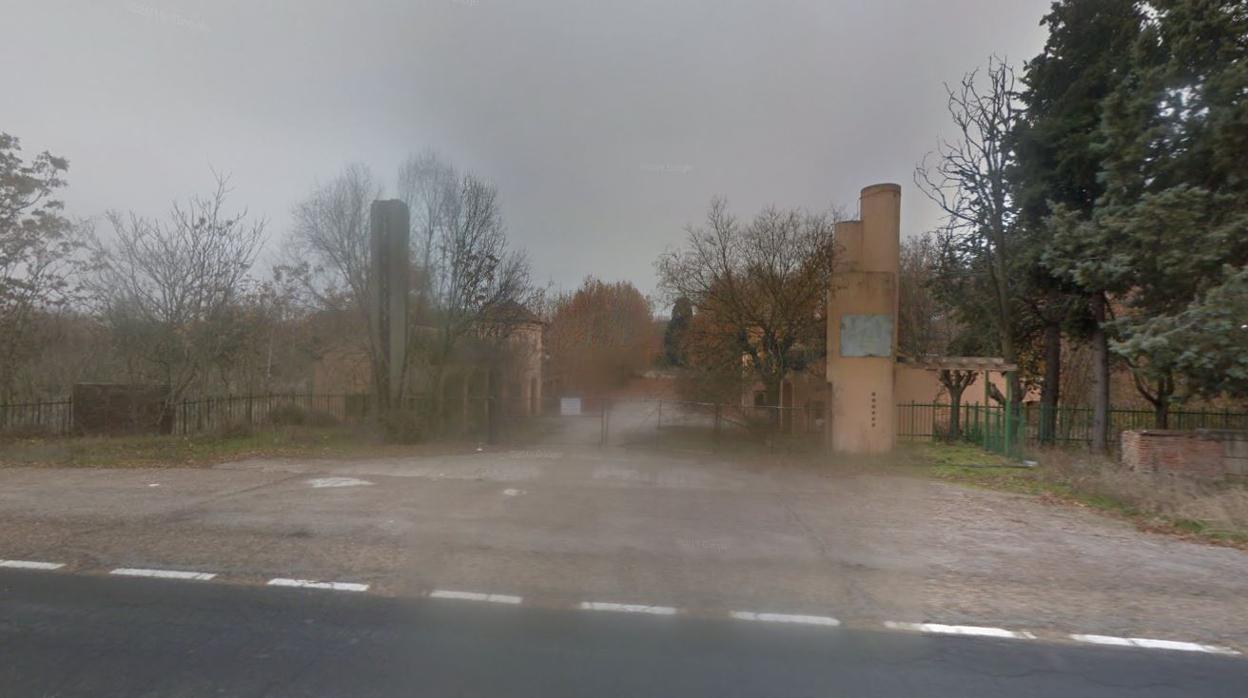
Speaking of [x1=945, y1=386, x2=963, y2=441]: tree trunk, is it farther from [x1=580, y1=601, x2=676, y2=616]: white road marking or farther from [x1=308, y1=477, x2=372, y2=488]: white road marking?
[x1=580, y1=601, x2=676, y2=616]: white road marking

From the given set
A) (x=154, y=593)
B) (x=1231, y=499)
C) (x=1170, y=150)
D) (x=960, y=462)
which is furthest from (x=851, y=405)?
(x=154, y=593)

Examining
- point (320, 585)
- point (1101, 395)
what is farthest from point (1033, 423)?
point (320, 585)

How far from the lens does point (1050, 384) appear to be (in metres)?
24.0

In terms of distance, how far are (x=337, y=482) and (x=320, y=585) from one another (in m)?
5.80

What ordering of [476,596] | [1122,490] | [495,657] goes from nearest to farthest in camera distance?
[495,657] < [476,596] < [1122,490]

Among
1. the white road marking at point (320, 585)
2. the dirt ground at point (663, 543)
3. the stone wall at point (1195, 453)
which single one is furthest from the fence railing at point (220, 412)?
the stone wall at point (1195, 453)

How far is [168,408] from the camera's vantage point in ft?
61.2

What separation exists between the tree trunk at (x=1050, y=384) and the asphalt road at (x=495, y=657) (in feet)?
63.4

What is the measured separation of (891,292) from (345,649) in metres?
14.6

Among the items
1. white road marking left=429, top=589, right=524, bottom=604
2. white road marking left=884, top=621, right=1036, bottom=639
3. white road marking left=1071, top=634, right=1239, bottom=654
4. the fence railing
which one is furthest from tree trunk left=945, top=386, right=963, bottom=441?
white road marking left=429, top=589, right=524, bottom=604

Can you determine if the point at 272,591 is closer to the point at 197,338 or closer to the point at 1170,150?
the point at 197,338

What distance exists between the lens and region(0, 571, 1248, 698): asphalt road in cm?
418

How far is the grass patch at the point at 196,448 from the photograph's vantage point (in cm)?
1420

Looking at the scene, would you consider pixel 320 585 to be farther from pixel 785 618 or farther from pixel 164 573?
pixel 785 618
